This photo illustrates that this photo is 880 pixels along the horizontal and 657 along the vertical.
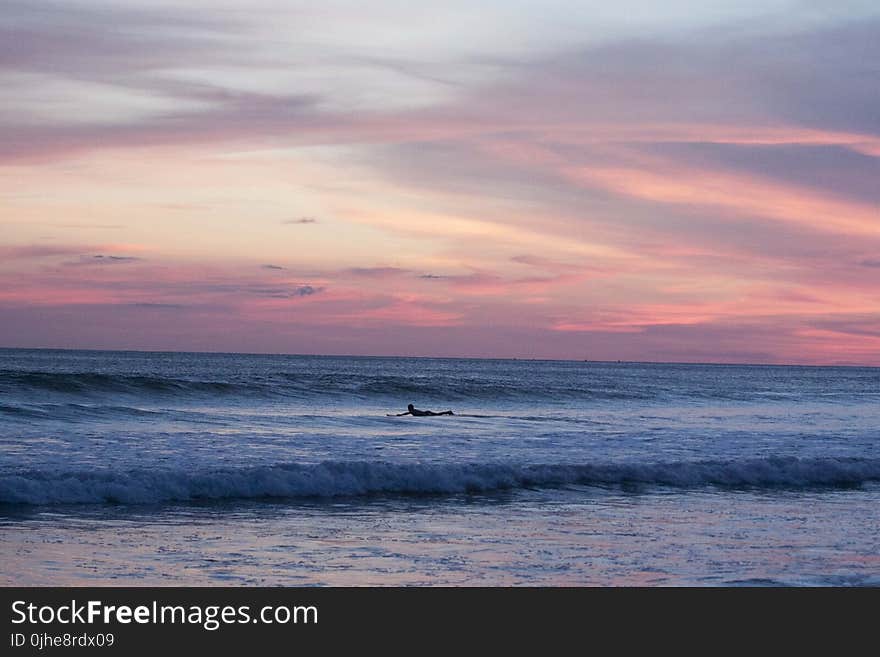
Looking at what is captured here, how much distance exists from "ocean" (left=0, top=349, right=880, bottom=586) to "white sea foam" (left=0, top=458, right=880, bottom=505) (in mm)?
42

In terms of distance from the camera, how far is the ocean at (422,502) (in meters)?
10.8

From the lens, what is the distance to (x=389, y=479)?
17781 millimetres

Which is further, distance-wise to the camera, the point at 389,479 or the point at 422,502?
the point at 389,479

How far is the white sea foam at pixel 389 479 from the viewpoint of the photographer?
15406 mm

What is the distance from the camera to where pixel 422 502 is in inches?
639

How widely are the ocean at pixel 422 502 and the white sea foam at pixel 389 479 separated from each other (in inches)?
1.6

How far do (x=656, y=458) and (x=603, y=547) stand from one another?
1033 centimetres

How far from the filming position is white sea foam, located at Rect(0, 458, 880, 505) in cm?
1541

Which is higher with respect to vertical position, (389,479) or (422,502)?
(389,479)

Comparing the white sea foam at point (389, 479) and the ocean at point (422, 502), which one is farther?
the white sea foam at point (389, 479)

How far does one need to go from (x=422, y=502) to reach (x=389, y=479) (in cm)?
168

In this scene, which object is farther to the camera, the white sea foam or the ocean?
the white sea foam
